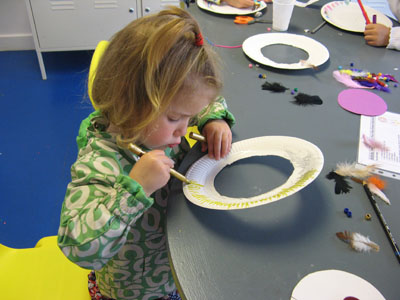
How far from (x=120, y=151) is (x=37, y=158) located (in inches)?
51.5

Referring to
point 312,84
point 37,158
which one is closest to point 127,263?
point 312,84

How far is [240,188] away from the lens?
69 cm

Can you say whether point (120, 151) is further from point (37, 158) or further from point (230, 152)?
point (37, 158)

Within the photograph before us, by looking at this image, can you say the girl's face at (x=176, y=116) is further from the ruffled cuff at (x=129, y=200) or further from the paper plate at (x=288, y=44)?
the paper plate at (x=288, y=44)

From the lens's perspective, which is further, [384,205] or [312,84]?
[312,84]

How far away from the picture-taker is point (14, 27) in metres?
2.62

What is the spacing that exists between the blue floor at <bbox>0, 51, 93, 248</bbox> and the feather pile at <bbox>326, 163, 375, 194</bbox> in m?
1.23

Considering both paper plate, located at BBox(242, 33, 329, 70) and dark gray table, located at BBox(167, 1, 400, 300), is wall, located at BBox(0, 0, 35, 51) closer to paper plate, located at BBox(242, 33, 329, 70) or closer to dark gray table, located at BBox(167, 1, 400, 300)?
paper plate, located at BBox(242, 33, 329, 70)

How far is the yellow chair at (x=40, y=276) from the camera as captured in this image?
2.61ft

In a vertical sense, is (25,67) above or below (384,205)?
below

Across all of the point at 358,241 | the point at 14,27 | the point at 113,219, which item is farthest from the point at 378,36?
the point at 14,27

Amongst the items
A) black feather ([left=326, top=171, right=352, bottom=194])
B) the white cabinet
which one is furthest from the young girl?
the white cabinet

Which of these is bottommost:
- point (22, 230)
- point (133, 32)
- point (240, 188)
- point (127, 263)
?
point (22, 230)

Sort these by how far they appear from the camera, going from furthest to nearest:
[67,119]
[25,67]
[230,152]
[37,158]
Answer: [25,67] < [67,119] < [37,158] < [230,152]
